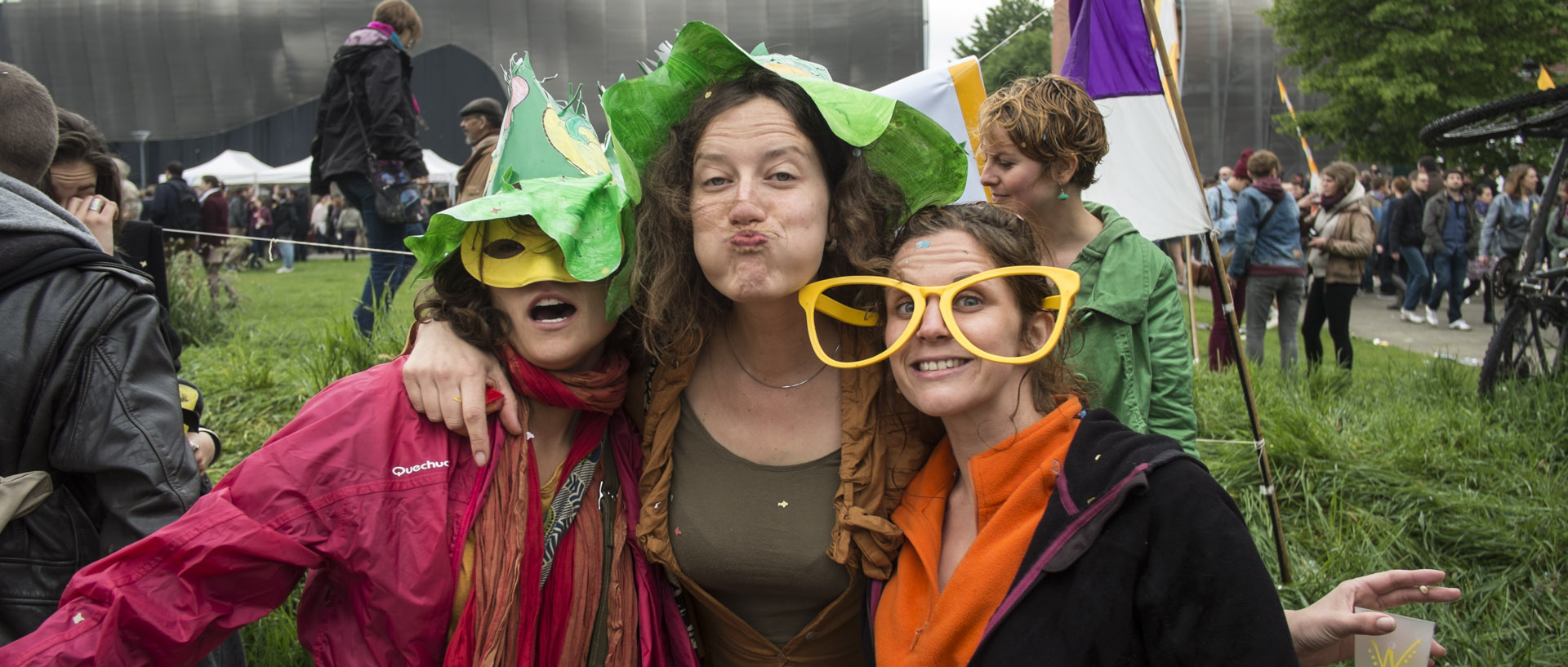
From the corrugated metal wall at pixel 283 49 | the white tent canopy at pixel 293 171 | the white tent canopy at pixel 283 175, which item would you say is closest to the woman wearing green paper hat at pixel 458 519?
the corrugated metal wall at pixel 283 49

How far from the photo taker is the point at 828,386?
221 cm

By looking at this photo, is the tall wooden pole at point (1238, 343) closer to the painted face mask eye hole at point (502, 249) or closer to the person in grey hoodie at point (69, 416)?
the painted face mask eye hole at point (502, 249)

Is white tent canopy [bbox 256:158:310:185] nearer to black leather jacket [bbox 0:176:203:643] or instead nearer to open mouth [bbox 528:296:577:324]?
black leather jacket [bbox 0:176:203:643]

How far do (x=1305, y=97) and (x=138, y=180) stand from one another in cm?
3070

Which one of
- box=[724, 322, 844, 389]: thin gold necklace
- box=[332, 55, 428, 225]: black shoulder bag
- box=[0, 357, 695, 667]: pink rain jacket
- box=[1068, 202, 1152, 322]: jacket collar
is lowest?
box=[0, 357, 695, 667]: pink rain jacket

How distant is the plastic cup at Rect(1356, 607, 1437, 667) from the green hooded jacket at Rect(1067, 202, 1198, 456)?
105cm

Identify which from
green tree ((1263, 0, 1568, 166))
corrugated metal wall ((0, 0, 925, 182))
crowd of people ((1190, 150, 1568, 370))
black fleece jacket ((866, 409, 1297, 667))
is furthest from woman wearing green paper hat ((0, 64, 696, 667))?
corrugated metal wall ((0, 0, 925, 182))

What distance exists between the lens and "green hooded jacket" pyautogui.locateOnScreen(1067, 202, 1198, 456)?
2736mm

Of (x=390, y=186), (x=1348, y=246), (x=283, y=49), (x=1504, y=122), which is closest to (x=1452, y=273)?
(x=1348, y=246)

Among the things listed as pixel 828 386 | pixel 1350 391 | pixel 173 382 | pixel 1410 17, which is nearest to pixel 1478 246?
pixel 1410 17

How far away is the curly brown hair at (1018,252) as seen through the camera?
187cm

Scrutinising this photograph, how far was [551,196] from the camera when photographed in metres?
1.97

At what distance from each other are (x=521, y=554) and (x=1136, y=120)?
11.3 ft

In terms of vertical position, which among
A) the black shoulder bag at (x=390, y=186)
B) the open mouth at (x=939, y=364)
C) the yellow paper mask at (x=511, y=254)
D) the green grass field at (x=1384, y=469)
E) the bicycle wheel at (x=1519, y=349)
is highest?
the black shoulder bag at (x=390, y=186)
